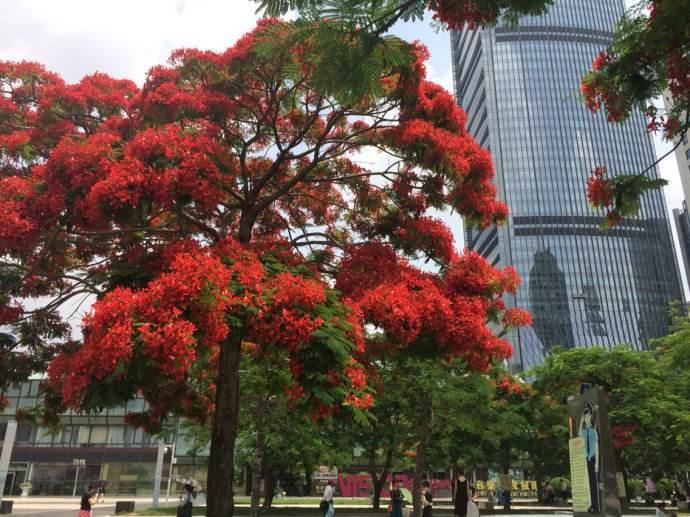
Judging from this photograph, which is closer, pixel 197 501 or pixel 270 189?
pixel 270 189

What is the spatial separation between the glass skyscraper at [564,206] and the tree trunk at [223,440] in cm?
9872

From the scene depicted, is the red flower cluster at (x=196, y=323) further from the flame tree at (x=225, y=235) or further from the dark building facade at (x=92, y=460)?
the dark building facade at (x=92, y=460)

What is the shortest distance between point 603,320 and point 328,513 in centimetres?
10274

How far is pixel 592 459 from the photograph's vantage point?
24.4ft

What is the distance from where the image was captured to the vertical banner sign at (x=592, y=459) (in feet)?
23.1

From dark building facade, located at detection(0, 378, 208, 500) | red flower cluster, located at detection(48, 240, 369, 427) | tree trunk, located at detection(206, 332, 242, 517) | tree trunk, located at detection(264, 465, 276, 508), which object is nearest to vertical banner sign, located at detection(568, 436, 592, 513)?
red flower cluster, located at detection(48, 240, 369, 427)

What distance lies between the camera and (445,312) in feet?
26.3

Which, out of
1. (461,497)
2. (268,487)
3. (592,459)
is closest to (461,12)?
(592,459)

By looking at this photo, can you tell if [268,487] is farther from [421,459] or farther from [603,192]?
[603,192]

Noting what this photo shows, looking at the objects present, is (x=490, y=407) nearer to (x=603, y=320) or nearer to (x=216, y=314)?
(x=216, y=314)

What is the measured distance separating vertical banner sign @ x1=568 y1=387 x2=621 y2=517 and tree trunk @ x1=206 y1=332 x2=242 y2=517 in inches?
196

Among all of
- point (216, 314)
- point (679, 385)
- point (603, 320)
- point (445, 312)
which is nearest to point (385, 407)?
point (679, 385)

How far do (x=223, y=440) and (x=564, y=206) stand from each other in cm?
11434

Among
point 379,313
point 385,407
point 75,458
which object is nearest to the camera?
point 379,313
